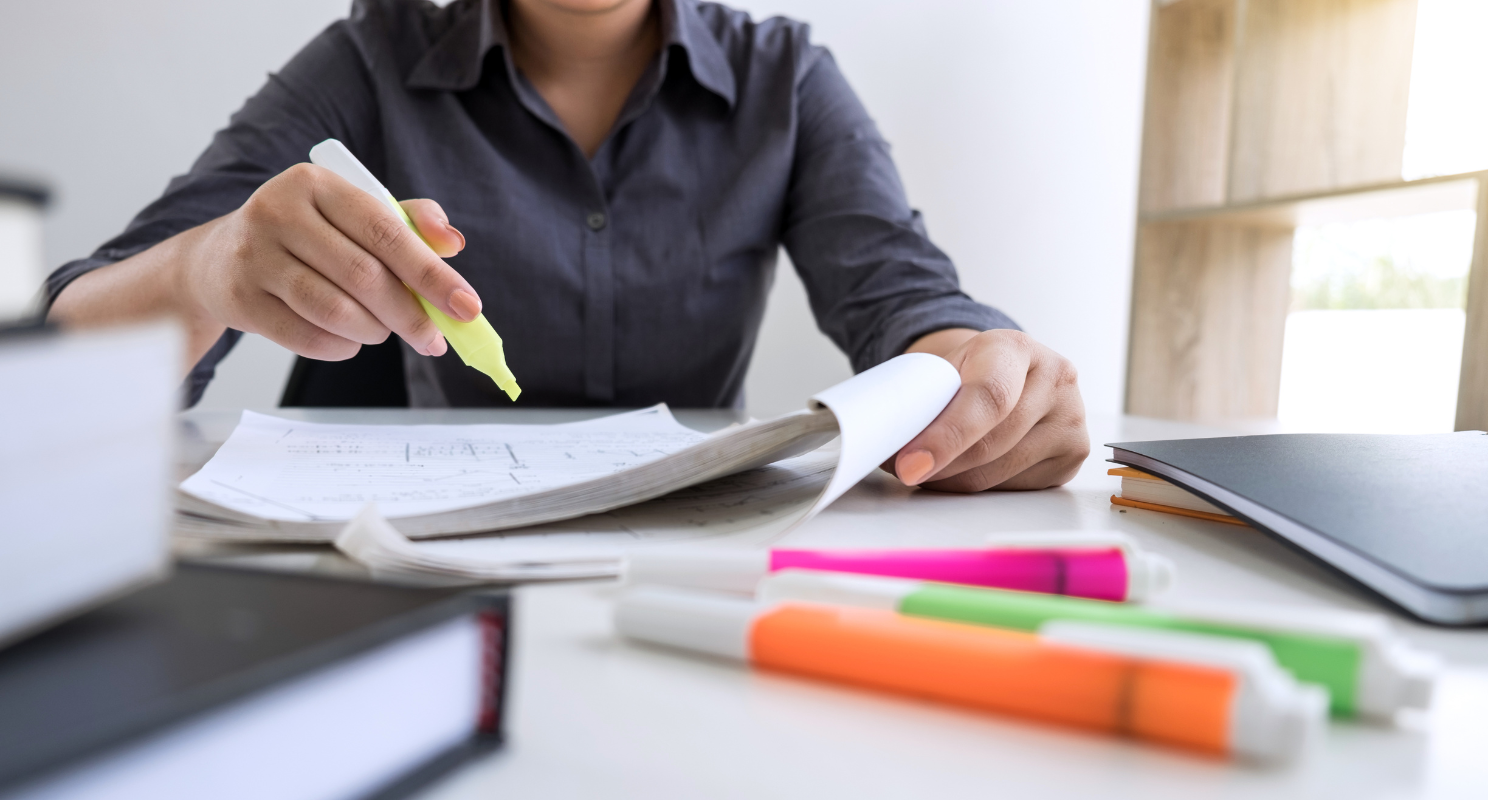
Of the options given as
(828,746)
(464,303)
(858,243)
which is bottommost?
(828,746)

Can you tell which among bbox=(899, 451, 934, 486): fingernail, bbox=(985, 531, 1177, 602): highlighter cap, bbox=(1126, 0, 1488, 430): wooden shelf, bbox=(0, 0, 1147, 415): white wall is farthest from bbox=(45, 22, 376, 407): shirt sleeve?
bbox=(1126, 0, 1488, 430): wooden shelf

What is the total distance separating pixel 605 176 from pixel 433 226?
51 cm

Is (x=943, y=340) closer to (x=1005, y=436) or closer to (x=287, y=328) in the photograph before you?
(x=1005, y=436)

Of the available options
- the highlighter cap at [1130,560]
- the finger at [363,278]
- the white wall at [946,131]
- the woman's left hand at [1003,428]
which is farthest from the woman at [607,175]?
the white wall at [946,131]

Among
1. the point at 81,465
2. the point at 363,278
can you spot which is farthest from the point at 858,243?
the point at 81,465

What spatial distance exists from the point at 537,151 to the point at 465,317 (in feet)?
1.84

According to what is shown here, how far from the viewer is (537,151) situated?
95 cm

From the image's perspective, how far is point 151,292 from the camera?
0.59 meters

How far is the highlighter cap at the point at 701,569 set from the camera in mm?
262

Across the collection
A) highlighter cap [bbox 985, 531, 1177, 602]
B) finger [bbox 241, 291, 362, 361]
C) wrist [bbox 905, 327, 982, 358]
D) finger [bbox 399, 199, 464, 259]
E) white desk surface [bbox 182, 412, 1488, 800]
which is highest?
finger [bbox 399, 199, 464, 259]

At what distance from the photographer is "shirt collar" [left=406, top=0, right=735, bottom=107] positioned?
92 cm

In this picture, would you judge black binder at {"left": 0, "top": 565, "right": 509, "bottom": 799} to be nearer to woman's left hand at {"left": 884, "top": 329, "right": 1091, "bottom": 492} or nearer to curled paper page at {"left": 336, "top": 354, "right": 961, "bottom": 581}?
curled paper page at {"left": 336, "top": 354, "right": 961, "bottom": 581}

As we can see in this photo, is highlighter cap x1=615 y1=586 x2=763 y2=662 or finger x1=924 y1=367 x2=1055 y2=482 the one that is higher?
finger x1=924 y1=367 x2=1055 y2=482

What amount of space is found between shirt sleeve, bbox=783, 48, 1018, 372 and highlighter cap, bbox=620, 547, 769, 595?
431 millimetres
